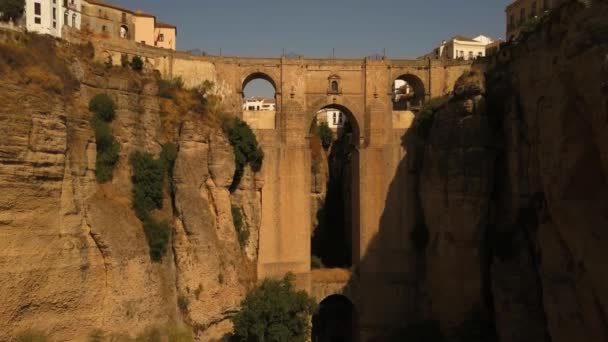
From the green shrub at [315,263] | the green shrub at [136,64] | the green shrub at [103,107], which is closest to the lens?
the green shrub at [103,107]

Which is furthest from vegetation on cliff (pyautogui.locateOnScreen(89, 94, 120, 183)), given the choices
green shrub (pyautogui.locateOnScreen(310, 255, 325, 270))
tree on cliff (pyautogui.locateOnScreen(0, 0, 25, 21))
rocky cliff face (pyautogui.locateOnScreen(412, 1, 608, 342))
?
rocky cliff face (pyautogui.locateOnScreen(412, 1, 608, 342))

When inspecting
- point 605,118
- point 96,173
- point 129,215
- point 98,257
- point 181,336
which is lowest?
point 181,336

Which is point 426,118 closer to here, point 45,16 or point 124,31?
point 45,16

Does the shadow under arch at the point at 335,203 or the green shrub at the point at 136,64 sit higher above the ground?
the green shrub at the point at 136,64

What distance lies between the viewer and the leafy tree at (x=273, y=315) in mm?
21139

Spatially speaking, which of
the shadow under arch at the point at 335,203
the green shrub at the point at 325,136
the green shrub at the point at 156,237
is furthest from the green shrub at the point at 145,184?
the green shrub at the point at 325,136

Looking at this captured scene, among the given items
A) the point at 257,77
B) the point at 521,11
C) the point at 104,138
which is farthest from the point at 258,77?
→ the point at 521,11

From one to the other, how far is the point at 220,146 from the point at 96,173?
219 inches

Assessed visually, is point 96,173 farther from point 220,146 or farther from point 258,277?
point 258,277

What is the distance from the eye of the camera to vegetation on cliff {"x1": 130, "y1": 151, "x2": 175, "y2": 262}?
1977 centimetres

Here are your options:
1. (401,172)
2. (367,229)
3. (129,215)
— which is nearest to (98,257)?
(129,215)

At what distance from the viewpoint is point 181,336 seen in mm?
19906

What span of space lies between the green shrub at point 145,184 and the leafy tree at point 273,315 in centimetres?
540

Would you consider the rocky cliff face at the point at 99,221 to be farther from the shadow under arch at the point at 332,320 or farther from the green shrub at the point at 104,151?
the shadow under arch at the point at 332,320
